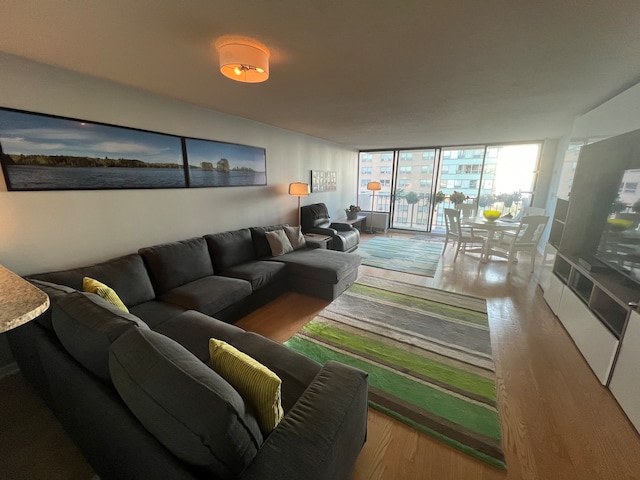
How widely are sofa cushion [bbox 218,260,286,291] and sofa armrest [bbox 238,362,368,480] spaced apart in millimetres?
1663

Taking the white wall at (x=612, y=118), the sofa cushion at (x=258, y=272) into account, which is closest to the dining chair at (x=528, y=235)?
the white wall at (x=612, y=118)

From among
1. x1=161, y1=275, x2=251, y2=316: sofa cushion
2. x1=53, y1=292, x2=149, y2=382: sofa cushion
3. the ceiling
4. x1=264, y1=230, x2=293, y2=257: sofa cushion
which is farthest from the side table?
x1=53, y1=292, x2=149, y2=382: sofa cushion

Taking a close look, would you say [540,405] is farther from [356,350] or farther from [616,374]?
[356,350]

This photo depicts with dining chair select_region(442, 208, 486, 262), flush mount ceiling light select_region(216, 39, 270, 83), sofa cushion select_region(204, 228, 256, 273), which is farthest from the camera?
dining chair select_region(442, 208, 486, 262)

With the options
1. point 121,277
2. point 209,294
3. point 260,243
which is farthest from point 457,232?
point 121,277

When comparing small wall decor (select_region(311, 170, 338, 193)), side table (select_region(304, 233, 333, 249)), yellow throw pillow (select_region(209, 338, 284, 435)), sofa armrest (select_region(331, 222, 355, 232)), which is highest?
small wall decor (select_region(311, 170, 338, 193))

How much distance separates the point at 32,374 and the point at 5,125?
5.48 feet

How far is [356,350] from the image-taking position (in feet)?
7.21

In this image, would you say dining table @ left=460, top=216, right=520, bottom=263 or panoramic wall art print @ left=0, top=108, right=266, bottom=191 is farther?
dining table @ left=460, top=216, right=520, bottom=263

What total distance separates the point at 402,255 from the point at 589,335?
2.92 meters

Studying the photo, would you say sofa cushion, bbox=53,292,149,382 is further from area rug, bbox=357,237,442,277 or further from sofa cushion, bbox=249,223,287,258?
area rug, bbox=357,237,442,277

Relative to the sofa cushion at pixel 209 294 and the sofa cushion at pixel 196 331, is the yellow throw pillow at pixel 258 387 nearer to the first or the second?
the sofa cushion at pixel 196 331

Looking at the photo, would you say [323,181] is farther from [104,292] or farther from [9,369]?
[9,369]

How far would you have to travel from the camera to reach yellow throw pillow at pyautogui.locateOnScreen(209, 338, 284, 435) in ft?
3.01
